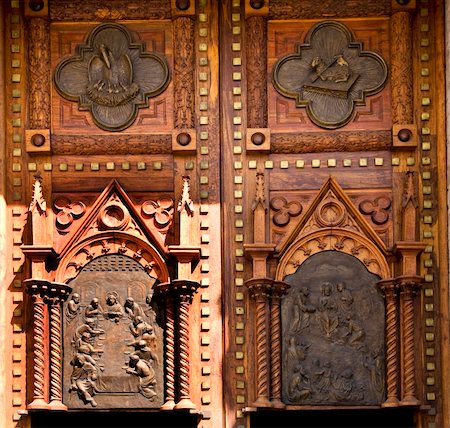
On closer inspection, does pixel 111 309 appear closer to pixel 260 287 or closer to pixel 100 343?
pixel 100 343

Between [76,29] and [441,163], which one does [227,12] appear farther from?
[441,163]

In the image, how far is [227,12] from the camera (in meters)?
18.8

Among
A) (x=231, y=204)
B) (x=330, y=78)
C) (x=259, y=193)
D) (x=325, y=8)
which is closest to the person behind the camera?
(x=259, y=193)

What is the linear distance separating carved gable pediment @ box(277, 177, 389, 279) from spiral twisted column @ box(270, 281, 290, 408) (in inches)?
6.3

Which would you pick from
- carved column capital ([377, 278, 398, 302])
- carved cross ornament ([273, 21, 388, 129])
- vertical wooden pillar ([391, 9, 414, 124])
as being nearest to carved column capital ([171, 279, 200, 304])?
carved column capital ([377, 278, 398, 302])

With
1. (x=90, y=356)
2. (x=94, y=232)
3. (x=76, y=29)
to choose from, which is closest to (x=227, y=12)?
(x=76, y=29)

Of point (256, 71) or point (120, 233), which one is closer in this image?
point (120, 233)

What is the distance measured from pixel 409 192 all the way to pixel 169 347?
3.14 m

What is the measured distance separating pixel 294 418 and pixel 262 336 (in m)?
0.96

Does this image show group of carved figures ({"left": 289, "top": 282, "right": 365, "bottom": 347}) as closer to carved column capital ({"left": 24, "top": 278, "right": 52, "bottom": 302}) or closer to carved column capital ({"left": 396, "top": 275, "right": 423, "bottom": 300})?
carved column capital ({"left": 396, "top": 275, "right": 423, "bottom": 300})

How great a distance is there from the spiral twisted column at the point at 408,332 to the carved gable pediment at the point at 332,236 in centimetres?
37

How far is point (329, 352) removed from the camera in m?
18.0

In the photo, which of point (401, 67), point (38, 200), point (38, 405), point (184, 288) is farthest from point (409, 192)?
point (38, 405)

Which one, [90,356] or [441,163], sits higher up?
[441,163]
